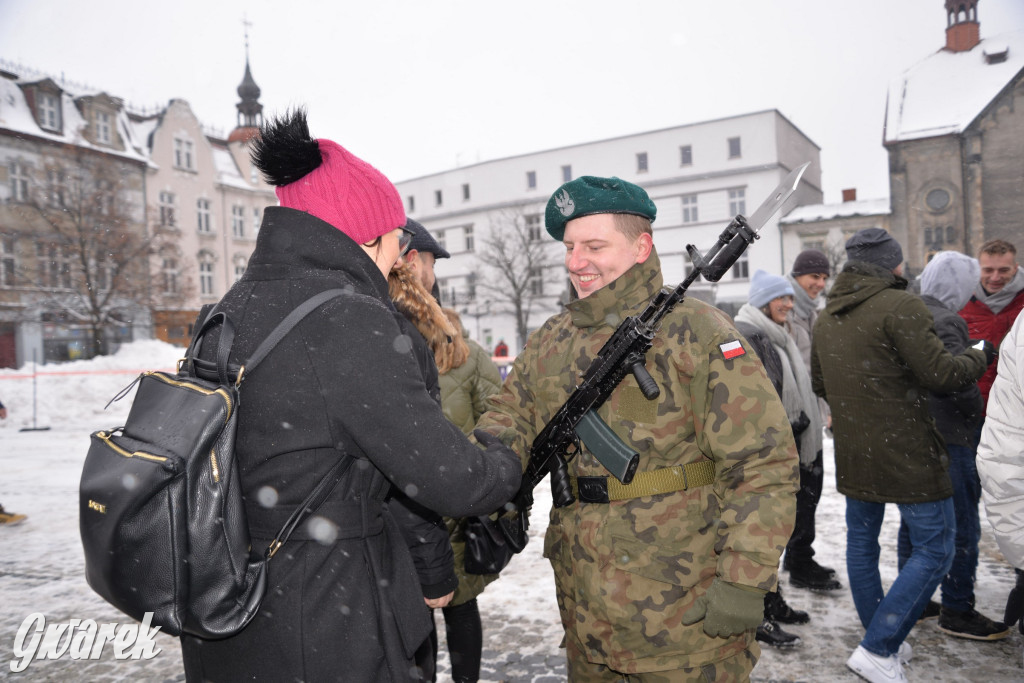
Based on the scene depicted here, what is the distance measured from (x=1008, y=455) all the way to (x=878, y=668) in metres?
1.70

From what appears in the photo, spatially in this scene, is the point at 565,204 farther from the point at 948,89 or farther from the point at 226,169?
the point at 948,89

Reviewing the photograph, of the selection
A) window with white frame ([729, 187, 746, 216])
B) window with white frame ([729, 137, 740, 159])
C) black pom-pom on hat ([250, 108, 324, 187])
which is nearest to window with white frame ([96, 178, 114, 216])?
black pom-pom on hat ([250, 108, 324, 187])

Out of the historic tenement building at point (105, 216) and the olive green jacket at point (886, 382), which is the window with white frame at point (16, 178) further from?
the olive green jacket at point (886, 382)

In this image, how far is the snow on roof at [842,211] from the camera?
1515 inches

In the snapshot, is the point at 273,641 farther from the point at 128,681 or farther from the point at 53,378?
the point at 53,378

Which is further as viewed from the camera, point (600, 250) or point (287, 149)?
→ point (600, 250)

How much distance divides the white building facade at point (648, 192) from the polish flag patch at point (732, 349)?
35.3 meters

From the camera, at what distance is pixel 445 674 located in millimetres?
3725

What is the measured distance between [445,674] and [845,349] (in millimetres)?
2801

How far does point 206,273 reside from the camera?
125 feet

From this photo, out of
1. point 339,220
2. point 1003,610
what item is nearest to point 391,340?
point 339,220

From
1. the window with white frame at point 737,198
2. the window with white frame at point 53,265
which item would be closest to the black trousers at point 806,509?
the window with white frame at point 53,265

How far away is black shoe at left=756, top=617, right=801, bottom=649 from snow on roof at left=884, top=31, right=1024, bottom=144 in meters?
40.6

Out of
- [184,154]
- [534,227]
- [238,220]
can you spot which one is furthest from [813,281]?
[238,220]
